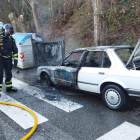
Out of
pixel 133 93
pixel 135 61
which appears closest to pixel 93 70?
pixel 135 61

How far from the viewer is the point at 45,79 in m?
6.04

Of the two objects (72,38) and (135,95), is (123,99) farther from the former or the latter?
(72,38)

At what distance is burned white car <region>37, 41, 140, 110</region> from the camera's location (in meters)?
3.70

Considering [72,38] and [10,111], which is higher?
[72,38]

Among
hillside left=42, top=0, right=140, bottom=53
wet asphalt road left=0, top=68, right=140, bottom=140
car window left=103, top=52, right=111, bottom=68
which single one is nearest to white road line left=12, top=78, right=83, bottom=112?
wet asphalt road left=0, top=68, right=140, bottom=140

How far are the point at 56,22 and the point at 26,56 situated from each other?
7332 millimetres

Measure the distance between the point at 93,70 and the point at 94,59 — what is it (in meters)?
0.46

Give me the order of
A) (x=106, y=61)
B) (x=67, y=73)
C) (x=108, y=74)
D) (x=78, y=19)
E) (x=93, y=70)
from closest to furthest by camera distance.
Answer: (x=108, y=74), (x=106, y=61), (x=93, y=70), (x=67, y=73), (x=78, y=19)

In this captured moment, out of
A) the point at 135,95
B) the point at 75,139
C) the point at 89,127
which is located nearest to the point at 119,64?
the point at 135,95

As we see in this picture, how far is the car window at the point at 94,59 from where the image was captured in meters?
4.34

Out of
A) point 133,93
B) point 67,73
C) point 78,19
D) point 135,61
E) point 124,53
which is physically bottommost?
point 133,93

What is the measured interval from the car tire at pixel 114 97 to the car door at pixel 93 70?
0.28m

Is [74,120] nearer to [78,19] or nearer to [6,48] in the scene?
[6,48]

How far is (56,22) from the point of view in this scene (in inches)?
609
